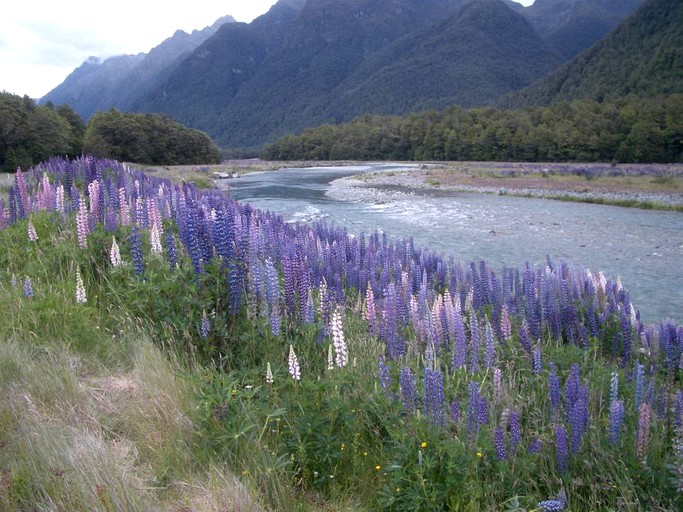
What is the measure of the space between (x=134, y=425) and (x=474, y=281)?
5725 millimetres

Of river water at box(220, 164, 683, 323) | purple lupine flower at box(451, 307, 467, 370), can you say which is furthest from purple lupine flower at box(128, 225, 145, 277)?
river water at box(220, 164, 683, 323)

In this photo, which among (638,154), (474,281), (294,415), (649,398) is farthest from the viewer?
(638,154)

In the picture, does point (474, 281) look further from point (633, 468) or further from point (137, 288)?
point (137, 288)

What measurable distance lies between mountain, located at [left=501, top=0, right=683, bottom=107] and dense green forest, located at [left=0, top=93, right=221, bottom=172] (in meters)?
77.4

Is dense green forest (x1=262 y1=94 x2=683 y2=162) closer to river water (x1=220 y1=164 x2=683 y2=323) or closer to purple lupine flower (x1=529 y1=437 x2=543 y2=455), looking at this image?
river water (x1=220 y1=164 x2=683 y2=323)

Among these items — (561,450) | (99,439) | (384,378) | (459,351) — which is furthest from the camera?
(459,351)

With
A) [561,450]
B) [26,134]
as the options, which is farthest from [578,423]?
[26,134]

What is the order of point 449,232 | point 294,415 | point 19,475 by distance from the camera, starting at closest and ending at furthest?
point 19,475, point 294,415, point 449,232

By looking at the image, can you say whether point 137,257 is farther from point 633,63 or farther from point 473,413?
point 633,63

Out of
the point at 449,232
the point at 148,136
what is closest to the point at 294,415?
the point at 449,232

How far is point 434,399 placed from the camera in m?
3.69

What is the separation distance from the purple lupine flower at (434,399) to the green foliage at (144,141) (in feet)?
211

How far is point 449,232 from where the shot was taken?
62.7 feet

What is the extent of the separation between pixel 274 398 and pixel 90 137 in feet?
247
